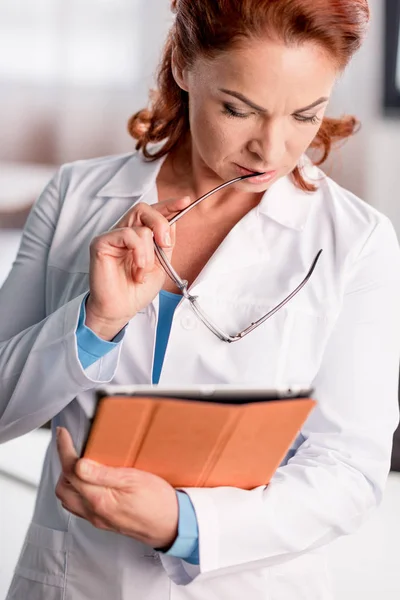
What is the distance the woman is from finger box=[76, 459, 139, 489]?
0.20 feet

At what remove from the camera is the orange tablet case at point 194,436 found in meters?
0.87

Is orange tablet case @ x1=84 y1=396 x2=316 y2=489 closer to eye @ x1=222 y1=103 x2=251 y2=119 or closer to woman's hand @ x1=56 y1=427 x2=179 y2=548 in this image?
woman's hand @ x1=56 y1=427 x2=179 y2=548

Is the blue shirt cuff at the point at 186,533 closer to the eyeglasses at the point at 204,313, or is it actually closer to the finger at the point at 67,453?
the finger at the point at 67,453

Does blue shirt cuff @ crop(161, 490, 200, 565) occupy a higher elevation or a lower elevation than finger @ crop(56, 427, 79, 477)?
lower

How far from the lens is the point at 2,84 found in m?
2.75

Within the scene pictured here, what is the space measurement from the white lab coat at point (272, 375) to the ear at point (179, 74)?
0.67 ft

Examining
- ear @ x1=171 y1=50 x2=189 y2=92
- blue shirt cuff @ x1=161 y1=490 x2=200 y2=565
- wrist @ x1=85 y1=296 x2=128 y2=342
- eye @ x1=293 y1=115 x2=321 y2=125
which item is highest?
ear @ x1=171 y1=50 x2=189 y2=92

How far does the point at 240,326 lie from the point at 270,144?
0.83ft

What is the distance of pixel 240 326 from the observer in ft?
3.94

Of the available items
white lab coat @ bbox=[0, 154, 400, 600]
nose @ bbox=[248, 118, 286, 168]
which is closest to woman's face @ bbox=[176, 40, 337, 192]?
nose @ bbox=[248, 118, 286, 168]

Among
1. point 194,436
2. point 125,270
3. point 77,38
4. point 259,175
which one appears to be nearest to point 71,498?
point 194,436

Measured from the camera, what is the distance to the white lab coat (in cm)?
112

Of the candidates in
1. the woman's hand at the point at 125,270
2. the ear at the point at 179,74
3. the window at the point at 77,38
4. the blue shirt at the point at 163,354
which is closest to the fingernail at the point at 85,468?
the blue shirt at the point at 163,354

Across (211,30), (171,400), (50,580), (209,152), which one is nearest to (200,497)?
(171,400)
